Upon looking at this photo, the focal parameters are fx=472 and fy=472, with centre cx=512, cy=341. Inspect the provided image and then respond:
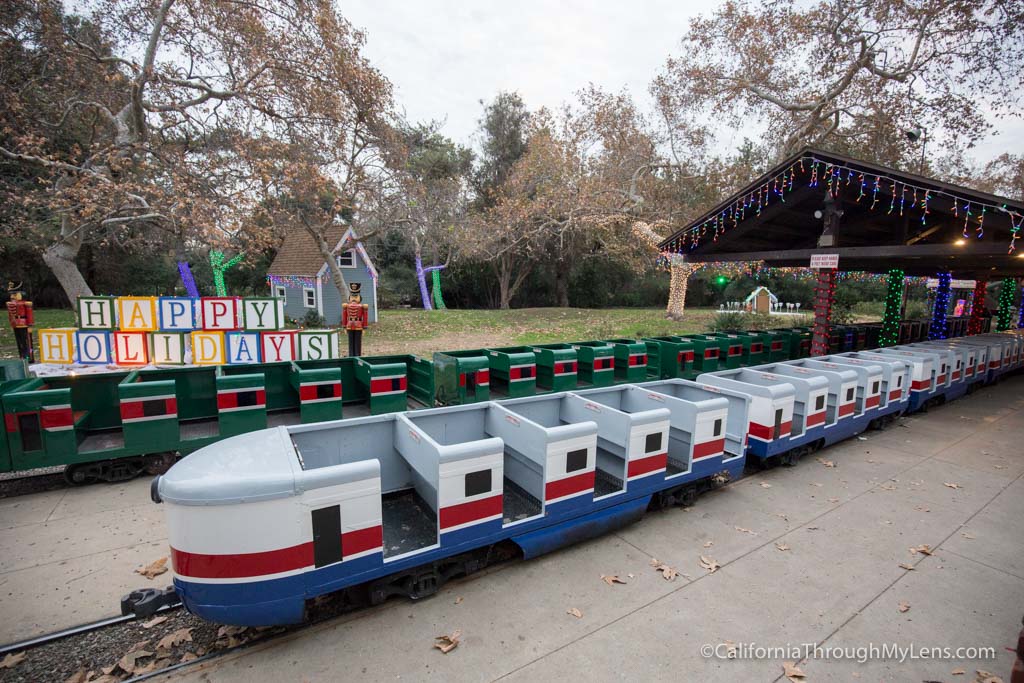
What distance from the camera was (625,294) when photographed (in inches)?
1908

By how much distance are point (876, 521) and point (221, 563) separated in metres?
7.01

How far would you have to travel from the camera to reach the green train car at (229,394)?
19.0 feet

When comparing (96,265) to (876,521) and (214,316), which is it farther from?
(876,521)

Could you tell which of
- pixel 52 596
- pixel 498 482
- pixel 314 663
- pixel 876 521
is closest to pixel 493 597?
pixel 498 482

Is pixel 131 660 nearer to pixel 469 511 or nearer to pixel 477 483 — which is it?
pixel 469 511

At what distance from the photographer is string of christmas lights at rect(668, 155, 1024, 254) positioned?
870 centimetres

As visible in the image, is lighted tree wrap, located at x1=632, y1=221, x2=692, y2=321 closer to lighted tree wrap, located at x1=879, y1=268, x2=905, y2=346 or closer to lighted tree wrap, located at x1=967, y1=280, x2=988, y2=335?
lighted tree wrap, located at x1=879, y1=268, x2=905, y2=346

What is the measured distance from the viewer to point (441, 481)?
3.92m

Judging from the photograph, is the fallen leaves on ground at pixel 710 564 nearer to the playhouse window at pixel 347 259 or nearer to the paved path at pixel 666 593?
the paved path at pixel 666 593

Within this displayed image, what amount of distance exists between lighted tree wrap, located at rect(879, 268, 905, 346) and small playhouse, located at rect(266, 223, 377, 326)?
22.7 metres

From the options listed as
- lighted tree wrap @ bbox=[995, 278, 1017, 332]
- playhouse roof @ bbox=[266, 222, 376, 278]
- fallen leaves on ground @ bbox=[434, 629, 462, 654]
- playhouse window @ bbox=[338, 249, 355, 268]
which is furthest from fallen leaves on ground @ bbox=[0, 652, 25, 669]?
lighted tree wrap @ bbox=[995, 278, 1017, 332]

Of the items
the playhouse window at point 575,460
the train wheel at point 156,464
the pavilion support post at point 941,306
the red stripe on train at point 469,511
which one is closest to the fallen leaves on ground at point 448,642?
the red stripe on train at point 469,511

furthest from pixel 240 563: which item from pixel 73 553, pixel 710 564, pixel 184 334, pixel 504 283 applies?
pixel 504 283

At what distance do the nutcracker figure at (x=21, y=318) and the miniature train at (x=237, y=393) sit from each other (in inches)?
216
